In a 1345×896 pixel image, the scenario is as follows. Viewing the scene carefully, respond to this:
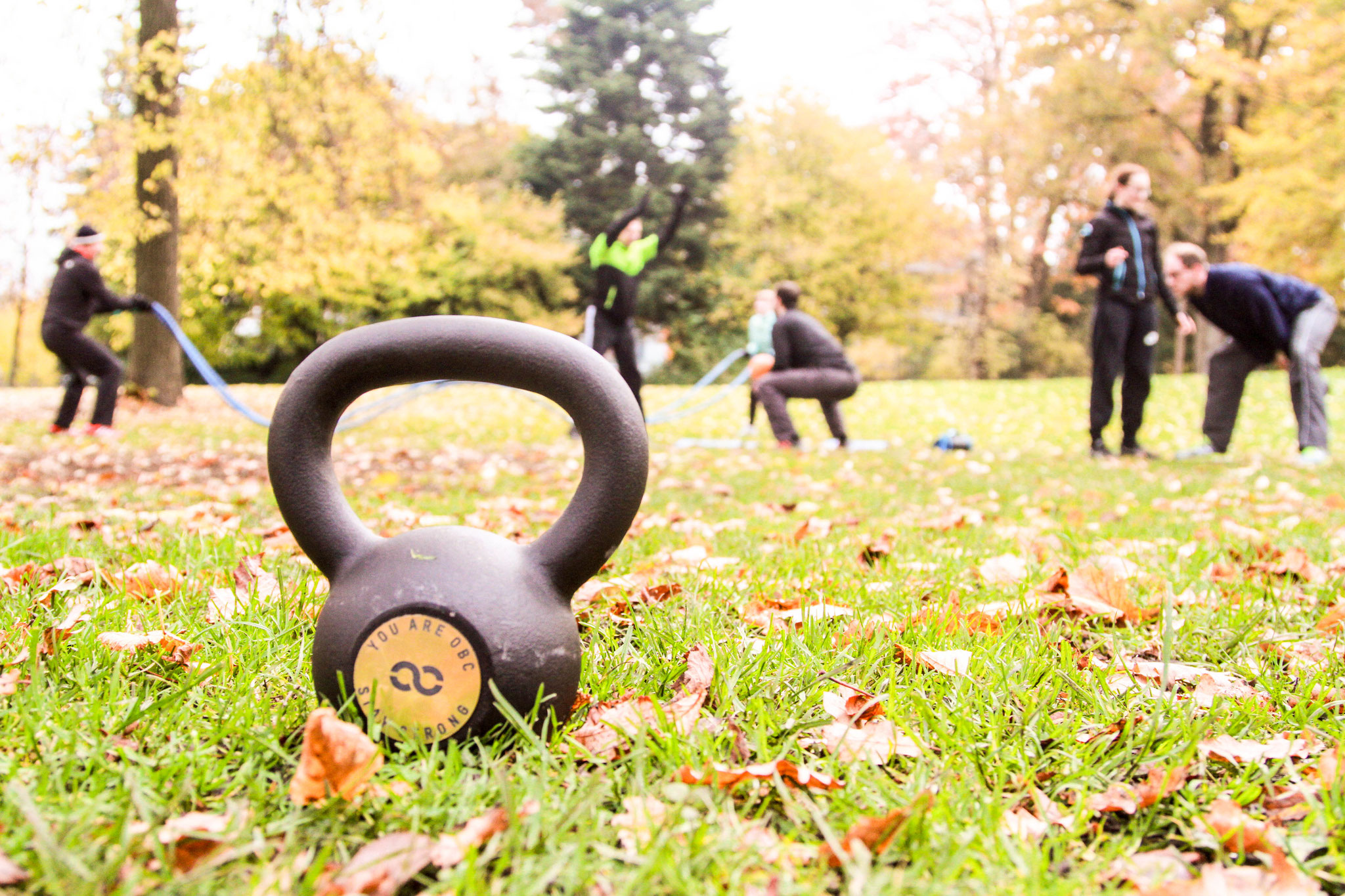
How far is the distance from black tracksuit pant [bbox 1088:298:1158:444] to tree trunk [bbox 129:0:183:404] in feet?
27.0

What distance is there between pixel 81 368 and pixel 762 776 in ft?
29.7

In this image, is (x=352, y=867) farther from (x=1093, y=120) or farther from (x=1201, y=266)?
(x=1093, y=120)

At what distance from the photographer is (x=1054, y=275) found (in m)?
31.8

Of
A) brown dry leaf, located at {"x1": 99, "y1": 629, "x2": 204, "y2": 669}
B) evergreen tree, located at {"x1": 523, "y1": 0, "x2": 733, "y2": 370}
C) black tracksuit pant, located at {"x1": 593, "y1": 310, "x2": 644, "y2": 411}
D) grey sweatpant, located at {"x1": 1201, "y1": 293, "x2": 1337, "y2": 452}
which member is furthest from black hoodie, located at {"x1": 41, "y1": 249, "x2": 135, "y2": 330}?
evergreen tree, located at {"x1": 523, "y1": 0, "x2": 733, "y2": 370}

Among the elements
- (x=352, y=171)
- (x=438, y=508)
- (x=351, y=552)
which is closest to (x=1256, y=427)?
(x=438, y=508)

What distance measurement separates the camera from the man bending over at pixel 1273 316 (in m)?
6.74

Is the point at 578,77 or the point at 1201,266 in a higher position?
the point at 578,77

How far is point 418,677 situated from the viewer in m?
1.24

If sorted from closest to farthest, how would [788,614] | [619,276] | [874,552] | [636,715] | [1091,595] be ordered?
[636,715], [788,614], [1091,595], [874,552], [619,276]

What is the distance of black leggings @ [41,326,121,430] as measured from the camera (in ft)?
26.1

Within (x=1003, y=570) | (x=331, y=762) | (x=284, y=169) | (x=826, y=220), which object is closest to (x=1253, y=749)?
(x=1003, y=570)

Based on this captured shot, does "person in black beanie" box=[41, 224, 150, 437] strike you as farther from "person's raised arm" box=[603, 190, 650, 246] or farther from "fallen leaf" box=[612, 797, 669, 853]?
"fallen leaf" box=[612, 797, 669, 853]

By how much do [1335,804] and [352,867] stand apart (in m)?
1.24

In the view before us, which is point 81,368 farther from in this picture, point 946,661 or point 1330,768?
point 1330,768
